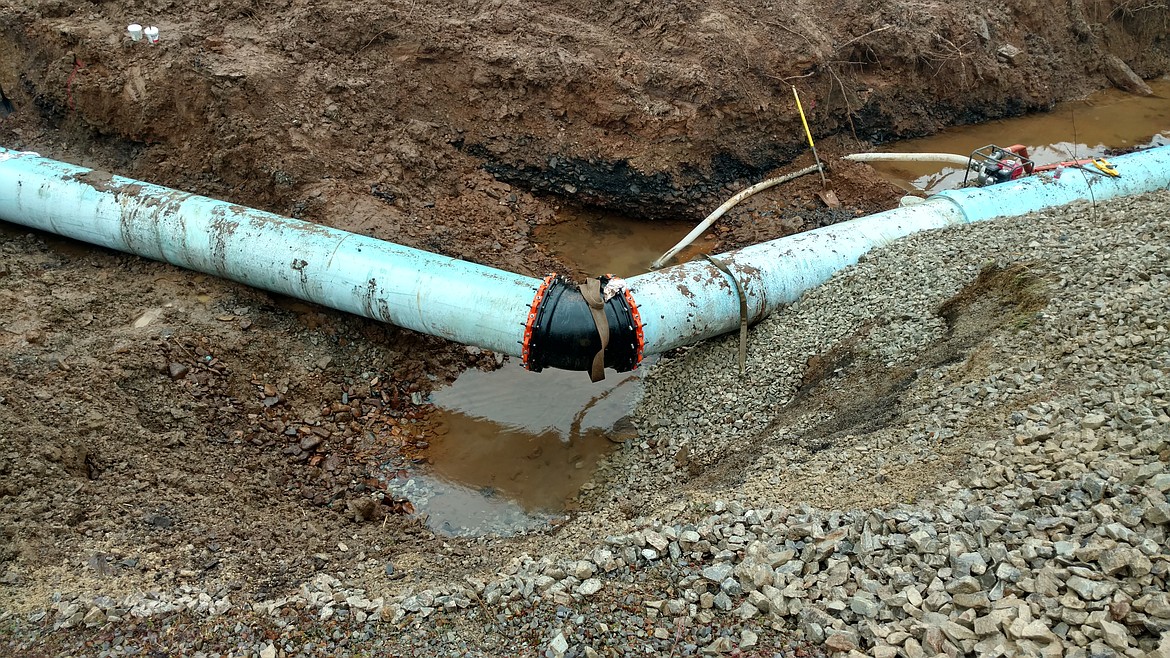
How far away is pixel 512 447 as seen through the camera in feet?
26.0

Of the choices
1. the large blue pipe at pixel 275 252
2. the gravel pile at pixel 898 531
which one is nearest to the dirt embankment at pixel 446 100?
the large blue pipe at pixel 275 252

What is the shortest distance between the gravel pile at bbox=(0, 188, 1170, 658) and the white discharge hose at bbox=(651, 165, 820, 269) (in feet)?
11.0

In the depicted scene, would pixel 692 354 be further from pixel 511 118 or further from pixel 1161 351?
pixel 511 118

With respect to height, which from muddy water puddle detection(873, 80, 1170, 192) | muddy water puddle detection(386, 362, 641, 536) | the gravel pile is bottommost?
muddy water puddle detection(386, 362, 641, 536)

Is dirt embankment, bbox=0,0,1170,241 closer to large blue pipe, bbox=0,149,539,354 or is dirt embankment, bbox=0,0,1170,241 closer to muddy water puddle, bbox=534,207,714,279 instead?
muddy water puddle, bbox=534,207,714,279

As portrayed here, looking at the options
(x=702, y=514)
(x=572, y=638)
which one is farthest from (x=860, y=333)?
(x=572, y=638)

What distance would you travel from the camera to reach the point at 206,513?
20.0ft

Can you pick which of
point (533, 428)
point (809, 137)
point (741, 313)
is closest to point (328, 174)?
point (533, 428)

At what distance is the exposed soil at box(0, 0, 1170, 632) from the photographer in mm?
6113

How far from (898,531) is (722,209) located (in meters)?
6.75

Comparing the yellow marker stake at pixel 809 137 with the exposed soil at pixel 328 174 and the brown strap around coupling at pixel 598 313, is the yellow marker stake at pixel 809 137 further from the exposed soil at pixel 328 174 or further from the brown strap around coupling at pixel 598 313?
the brown strap around coupling at pixel 598 313

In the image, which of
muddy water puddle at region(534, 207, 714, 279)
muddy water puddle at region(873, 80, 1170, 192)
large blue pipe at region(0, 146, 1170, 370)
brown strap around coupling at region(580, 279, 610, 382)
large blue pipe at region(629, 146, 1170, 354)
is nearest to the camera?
brown strap around coupling at region(580, 279, 610, 382)

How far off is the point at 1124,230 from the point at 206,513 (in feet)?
27.8

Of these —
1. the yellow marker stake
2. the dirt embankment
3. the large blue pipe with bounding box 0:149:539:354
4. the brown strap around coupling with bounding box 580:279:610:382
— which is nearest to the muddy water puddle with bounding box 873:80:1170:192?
the dirt embankment
